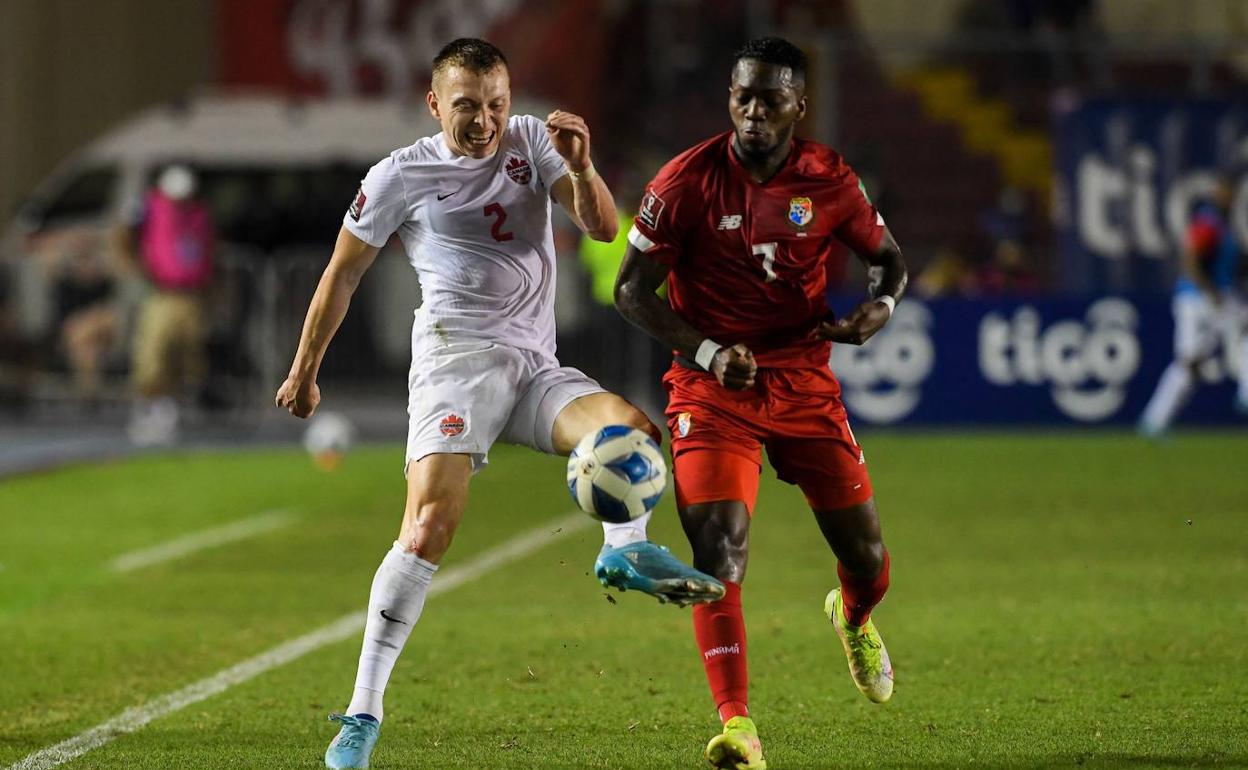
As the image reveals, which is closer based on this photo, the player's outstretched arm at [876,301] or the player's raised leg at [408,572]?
the player's raised leg at [408,572]

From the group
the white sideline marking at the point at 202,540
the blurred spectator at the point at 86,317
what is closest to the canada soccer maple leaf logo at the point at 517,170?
the white sideline marking at the point at 202,540

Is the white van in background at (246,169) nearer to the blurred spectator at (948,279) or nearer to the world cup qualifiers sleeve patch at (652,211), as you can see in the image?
the blurred spectator at (948,279)

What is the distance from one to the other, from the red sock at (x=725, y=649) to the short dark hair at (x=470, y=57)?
5.87 ft

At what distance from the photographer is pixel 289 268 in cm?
2262

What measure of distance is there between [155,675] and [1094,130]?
14660 millimetres

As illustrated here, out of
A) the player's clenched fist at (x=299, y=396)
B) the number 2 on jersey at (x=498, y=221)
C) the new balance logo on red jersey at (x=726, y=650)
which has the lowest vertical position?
the new balance logo on red jersey at (x=726, y=650)

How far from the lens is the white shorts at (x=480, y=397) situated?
696 cm

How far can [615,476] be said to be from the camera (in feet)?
21.7

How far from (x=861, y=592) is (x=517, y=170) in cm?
194

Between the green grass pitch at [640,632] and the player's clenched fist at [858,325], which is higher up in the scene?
the player's clenched fist at [858,325]

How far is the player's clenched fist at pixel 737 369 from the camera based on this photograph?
6715mm

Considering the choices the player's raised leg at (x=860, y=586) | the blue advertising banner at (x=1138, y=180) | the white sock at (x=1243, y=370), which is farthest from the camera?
the blue advertising banner at (x=1138, y=180)

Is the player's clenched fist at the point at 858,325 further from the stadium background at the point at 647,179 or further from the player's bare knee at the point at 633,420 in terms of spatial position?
the stadium background at the point at 647,179

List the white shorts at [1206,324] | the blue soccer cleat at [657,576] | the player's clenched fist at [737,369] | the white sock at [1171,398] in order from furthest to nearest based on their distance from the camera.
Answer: the white shorts at [1206,324] → the white sock at [1171,398] → the player's clenched fist at [737,369] → the blue soccer cleat at [657,576]
